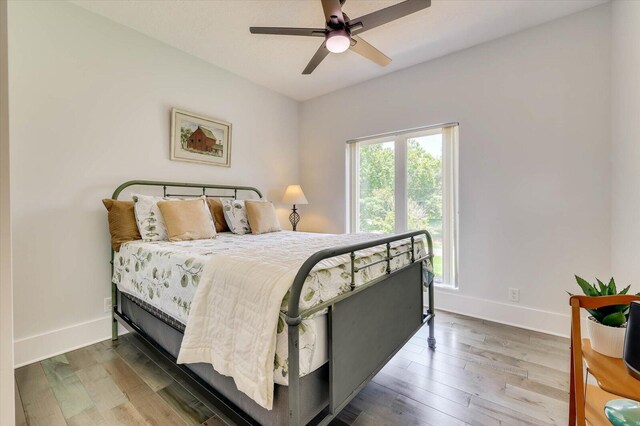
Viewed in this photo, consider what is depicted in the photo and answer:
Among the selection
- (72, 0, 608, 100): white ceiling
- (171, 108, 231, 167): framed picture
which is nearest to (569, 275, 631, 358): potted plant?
(72, 0, 608, 100): white ceiling

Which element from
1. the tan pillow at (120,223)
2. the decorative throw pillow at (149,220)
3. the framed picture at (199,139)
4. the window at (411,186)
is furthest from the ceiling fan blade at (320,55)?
the tan pillow at (120,223)

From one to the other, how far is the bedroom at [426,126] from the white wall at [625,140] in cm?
2

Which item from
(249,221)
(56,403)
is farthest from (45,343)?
(249,221)

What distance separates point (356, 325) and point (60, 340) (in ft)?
7.73

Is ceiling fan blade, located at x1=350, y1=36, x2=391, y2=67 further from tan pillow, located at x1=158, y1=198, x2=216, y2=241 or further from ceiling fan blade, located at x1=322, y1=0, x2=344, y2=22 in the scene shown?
tan pillow, located at x1=158, y1=198, x2=216, y2=241

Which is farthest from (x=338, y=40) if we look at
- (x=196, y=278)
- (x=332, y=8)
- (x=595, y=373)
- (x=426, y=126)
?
(x=595, y=373)

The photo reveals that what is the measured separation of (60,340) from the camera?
83.2 inches

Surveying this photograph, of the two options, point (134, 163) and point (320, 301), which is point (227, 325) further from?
point (134, 163)

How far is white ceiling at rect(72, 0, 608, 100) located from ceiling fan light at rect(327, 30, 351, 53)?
509 mm

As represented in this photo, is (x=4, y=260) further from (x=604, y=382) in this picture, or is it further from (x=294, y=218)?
(x=294, y=218)

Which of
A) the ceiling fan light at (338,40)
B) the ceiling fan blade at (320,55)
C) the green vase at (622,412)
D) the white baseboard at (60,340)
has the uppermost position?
the ceiling fan blade at (320,55)

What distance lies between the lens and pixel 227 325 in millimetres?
1190

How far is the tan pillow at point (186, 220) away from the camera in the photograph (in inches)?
87.8

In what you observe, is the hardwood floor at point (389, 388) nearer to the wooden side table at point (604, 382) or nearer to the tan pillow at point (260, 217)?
the wooden side table at point (604, 382)
